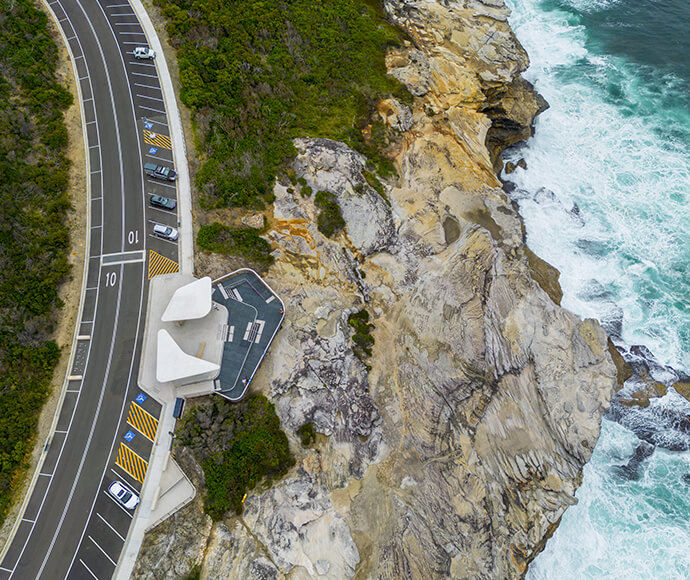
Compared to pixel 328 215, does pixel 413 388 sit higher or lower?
lower

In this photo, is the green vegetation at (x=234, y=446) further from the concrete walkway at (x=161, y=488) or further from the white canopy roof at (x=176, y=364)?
the white canopy roof at (x=176, y=364)

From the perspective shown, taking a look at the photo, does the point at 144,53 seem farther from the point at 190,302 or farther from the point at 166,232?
the point at 190,302

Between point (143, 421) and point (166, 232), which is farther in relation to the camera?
point (166, 232)

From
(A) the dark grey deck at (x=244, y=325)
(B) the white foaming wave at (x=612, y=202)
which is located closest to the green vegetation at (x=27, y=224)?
(A) the dark grey deck at (x=244, y=325)

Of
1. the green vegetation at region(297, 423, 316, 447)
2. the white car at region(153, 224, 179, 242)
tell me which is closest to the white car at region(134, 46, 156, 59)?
the white car at region(153, 224, 179, 242)

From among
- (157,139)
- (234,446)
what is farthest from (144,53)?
(234,446)

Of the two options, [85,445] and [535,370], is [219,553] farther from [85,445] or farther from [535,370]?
[535,370]
